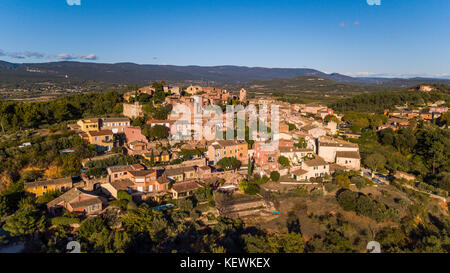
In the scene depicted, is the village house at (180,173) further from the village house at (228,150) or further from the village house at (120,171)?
the village house at (228,150)

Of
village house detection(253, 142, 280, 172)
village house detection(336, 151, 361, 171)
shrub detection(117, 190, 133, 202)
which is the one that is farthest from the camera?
village house detection(336, 151, 361, 171)

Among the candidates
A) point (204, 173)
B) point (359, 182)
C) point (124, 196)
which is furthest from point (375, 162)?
point (124, 196)

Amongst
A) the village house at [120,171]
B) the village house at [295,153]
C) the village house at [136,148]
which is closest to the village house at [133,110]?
the village house at [136,148]

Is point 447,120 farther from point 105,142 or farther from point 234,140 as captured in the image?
point 105,142

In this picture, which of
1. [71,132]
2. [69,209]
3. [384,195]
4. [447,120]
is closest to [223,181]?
[69,209]

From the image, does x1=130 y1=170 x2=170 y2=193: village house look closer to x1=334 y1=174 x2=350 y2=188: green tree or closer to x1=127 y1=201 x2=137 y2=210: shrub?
x1=127 y1=201 x2=137 y2=210: shrub

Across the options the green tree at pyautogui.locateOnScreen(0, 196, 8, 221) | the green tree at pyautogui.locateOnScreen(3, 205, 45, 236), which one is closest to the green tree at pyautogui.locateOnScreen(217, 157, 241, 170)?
the green tree at pyautogui.locateOnScreen(3, 205, 45, 236)

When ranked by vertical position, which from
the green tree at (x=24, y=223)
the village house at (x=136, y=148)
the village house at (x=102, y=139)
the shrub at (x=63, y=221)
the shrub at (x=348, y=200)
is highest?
the village house at (x=102, y=139)
